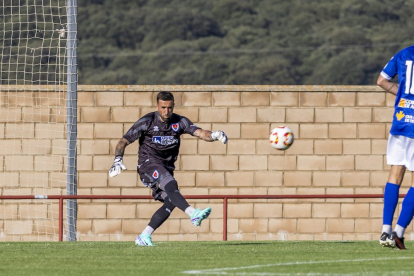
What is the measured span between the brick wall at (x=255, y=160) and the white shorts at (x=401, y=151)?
630 centimetres

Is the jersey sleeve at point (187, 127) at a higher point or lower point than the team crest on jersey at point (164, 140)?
higher

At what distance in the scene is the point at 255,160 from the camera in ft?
51.1

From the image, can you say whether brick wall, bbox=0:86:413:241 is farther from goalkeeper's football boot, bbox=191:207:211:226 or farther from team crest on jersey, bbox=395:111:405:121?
team crest on jersey, bbox=395:111:405:121

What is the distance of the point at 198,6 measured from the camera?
242 ft

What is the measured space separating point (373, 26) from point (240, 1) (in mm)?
10661

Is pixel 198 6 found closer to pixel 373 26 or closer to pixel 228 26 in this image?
pixel 228 26

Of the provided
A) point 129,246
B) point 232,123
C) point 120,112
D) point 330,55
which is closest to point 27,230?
point 120,112

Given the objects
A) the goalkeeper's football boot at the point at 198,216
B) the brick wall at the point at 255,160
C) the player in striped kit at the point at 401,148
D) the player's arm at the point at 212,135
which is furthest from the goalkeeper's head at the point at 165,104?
the brick wall at the point at 255,160

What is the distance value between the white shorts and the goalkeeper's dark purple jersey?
7.59 ft

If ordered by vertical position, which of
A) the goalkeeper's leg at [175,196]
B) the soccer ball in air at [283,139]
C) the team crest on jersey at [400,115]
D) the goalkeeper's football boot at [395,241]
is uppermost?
the team crest on jersey at [400,115]

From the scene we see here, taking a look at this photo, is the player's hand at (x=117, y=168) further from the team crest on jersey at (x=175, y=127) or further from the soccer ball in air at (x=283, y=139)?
the soccer ball in air at (x=283, y=139)

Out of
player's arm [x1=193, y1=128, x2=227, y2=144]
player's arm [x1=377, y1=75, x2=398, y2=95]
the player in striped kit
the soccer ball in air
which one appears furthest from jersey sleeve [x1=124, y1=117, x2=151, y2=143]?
the player in striped kit

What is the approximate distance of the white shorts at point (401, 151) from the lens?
9008 mm

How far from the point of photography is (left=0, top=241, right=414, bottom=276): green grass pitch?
299 inches
